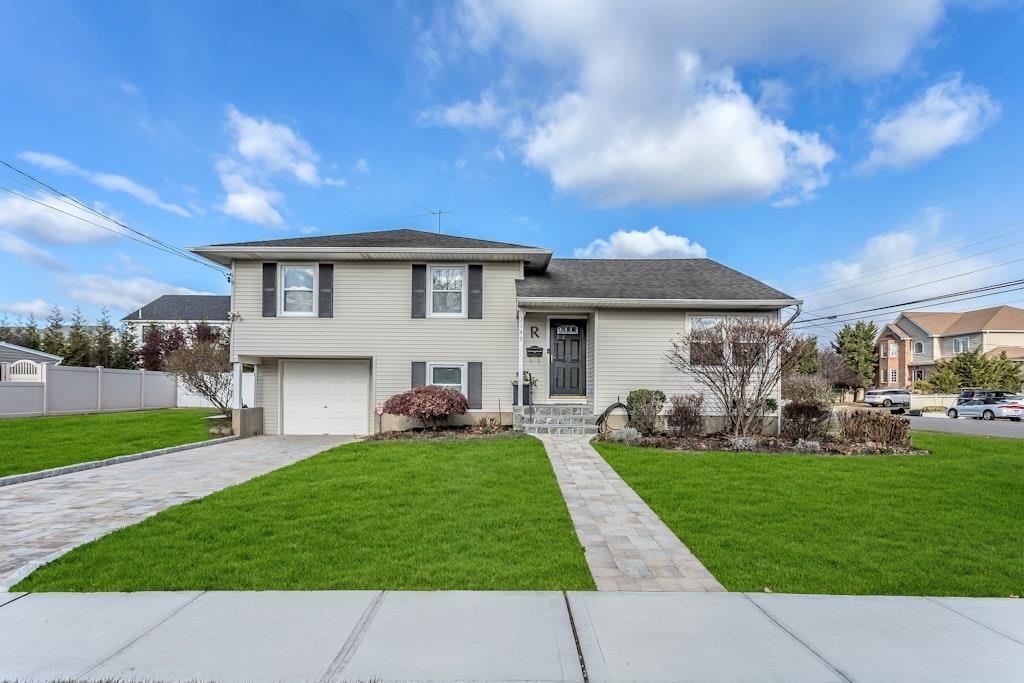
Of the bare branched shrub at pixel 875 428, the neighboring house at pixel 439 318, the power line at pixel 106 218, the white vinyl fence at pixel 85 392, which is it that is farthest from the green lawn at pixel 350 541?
the white vinyl fence at pixel 85 392

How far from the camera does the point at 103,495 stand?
7043 mm

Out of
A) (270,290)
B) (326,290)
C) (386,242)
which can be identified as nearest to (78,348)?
(270,290)

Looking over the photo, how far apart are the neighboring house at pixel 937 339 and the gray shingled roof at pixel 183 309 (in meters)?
56.9

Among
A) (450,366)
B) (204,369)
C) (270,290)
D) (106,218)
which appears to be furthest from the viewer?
(106,218)

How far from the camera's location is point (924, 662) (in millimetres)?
2930

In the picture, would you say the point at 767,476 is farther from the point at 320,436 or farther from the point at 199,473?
the point at 320,436

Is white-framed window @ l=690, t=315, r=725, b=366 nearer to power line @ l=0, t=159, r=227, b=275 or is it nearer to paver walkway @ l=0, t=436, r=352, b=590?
paver walkway @ l=0, t=436, r=352, b=590

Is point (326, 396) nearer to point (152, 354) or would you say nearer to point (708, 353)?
point (708, 353)

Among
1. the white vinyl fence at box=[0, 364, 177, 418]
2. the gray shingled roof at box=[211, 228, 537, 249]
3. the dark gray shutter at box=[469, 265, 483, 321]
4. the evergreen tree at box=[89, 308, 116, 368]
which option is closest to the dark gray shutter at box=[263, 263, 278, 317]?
the gray shingled roof at box=[211, 228, 537, 249]

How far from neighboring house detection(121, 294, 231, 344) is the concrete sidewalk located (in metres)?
37.7

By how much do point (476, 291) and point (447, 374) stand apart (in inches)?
95.8

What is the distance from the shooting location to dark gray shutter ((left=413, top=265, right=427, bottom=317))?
1395cm

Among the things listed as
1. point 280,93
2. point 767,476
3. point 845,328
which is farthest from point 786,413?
point 845,328

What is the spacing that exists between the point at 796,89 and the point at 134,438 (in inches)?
775
